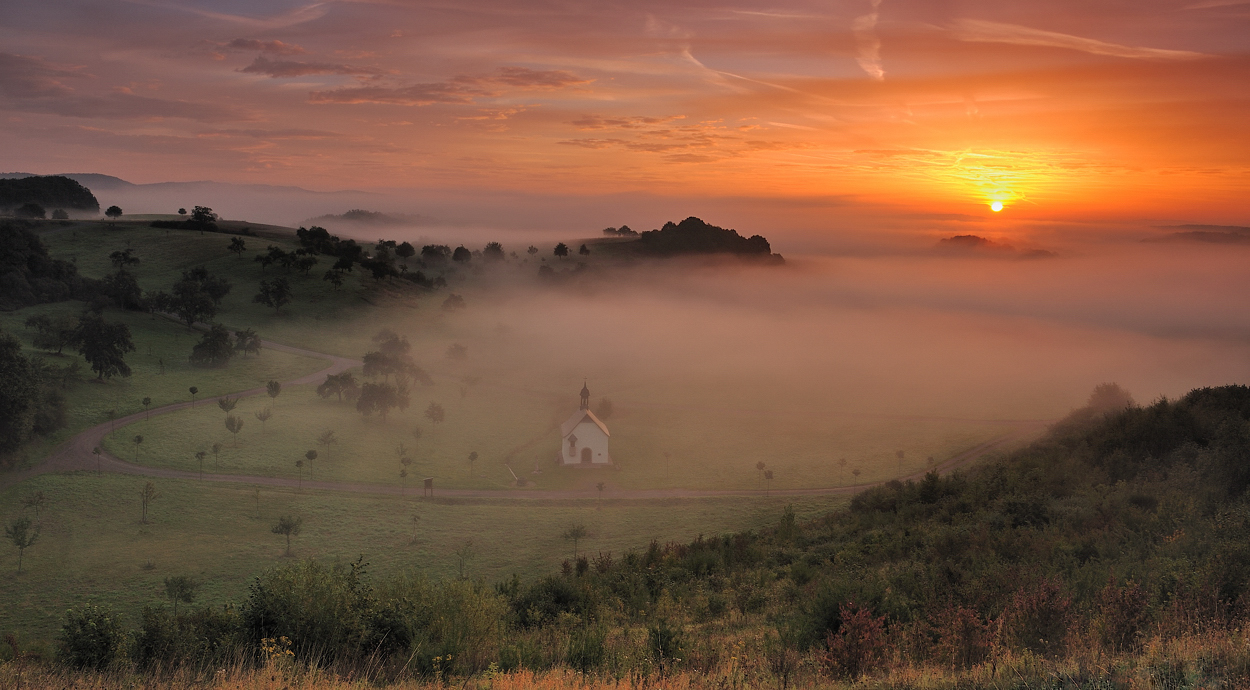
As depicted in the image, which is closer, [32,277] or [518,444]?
[518,444]

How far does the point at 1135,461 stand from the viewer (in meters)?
27.7

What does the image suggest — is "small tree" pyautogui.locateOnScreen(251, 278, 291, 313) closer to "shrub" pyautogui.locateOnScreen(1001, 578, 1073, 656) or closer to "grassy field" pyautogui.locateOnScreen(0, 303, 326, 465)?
"grassy field" pyautogui.locateOnScreen(0, 303, 326, 465)

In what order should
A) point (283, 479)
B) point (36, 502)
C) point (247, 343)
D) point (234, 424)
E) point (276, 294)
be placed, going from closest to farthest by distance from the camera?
point (36, 502) < point (283, 479) < point (234, 424) < point (247, 343) < point (276, 294)

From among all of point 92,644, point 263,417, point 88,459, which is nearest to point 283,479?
point 263,417

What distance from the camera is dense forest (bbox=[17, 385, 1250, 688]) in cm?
1145

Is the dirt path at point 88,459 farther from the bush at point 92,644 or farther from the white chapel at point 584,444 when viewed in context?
the bush at point 92,644

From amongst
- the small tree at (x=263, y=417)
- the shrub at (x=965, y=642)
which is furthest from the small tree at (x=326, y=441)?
the shrub at (x=965, y=642)

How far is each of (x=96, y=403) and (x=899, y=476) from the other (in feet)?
223

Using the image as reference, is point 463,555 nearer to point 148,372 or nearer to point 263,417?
point 263,417

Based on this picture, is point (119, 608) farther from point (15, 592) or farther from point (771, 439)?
point (771, 439)

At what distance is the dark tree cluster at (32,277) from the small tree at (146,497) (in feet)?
241

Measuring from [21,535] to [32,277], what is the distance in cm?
9162

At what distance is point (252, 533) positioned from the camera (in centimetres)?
4281

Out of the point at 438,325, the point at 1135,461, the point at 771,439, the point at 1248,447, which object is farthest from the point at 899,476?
the point at 438,325
